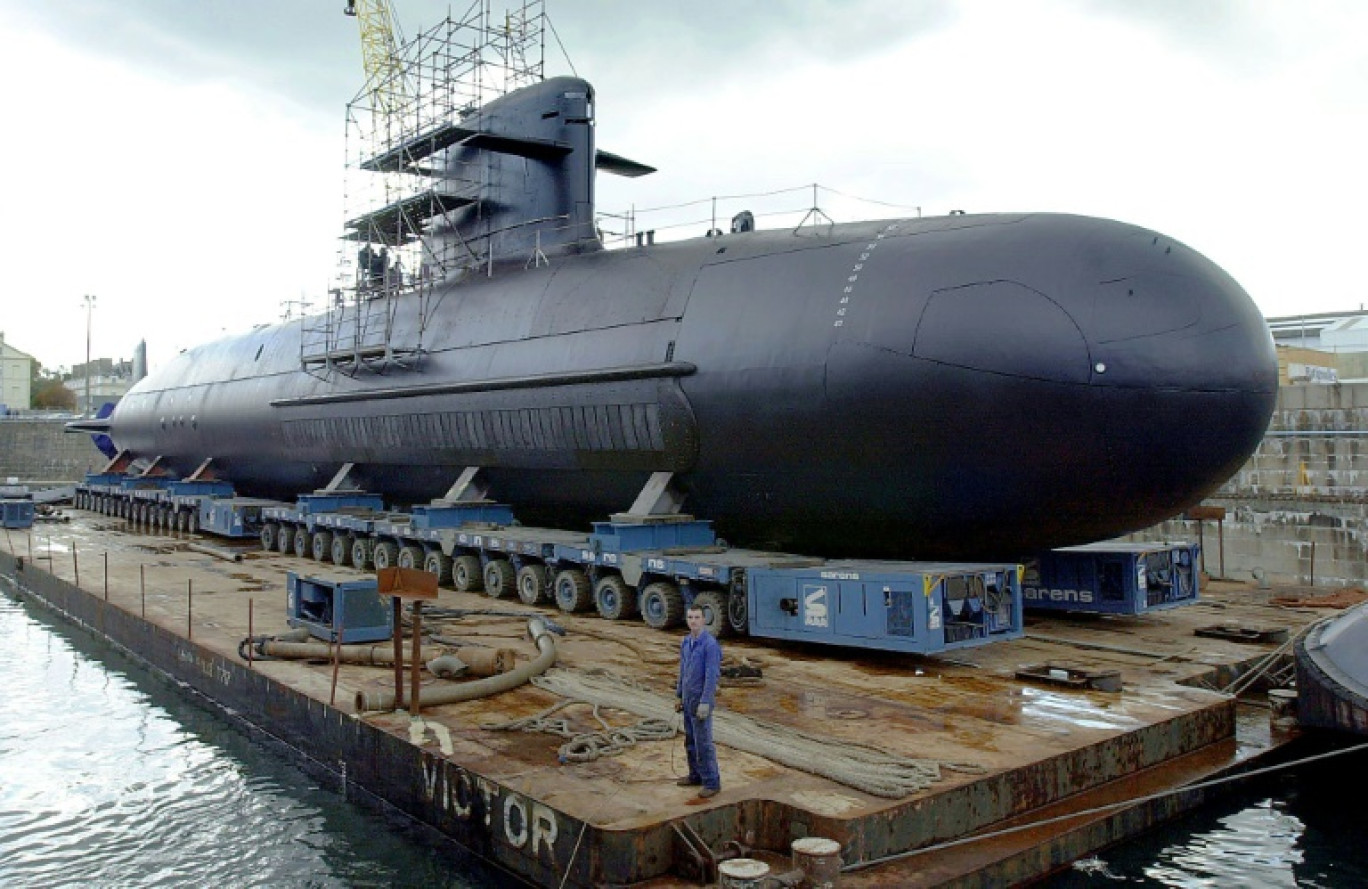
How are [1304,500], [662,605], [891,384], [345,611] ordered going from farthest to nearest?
1. [1304,500]
2. [662,605]
3. [345,611]
4. [891,384]

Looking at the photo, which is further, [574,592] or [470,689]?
[574,592]

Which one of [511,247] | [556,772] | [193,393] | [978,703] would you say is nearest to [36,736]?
[556,772]

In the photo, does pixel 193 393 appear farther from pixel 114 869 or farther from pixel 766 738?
pixel 766 738

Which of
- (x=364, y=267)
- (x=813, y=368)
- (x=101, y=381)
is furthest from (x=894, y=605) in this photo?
(x=101, y=381)

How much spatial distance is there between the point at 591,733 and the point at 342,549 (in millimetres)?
13938

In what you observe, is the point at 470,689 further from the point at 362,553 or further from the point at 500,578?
the point at 362,553

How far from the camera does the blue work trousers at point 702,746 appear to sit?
23.7ft

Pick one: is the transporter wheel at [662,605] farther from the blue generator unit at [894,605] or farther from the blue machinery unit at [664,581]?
the blue generator unit at [894,605]

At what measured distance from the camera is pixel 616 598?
14758 millimetres

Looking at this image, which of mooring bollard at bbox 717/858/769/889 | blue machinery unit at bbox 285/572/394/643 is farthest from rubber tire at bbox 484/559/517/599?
mooring bollard at bbox 717/858/769/889

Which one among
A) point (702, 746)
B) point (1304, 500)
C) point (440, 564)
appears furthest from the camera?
point (1304, 500)

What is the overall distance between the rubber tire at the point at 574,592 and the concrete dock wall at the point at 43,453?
54469mm

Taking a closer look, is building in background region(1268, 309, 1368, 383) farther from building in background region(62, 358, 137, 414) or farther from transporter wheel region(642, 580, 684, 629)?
building in background region(62, 358, 137, 414)

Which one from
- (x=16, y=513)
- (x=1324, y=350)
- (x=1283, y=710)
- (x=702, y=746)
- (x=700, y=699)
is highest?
(x=1324, y=350)
